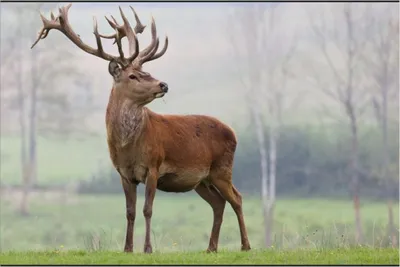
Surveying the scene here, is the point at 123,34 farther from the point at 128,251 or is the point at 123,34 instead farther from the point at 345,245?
the point at 345,245

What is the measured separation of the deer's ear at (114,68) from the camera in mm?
13047

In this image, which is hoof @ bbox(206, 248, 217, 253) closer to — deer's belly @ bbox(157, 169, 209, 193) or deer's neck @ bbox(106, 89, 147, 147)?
deer's belly @ bbox(157, 169, 209, 193)

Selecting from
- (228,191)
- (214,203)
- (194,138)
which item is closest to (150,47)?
(194,138)

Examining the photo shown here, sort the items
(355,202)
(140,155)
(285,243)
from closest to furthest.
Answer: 1. (140,155)
2. (285,243)
3. (355,202)

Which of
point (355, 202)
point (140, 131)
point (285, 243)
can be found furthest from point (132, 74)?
point (355, 202)

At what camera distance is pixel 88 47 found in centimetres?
1331

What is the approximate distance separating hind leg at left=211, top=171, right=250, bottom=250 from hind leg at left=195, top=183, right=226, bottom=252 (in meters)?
0.15

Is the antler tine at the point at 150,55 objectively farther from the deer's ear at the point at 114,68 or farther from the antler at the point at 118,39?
the deer's ear at the point at 114,68

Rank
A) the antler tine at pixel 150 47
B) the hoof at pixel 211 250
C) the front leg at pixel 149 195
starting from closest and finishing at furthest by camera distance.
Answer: the front leg at pixel 149 195 < the antler tine at pixel 150 47 < the hoof at pixel 211 250

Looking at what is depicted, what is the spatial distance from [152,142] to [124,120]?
0.48 meters

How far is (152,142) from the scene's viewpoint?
1301 cm

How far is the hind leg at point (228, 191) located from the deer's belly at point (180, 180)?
291mm

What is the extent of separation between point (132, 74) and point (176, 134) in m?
1.14

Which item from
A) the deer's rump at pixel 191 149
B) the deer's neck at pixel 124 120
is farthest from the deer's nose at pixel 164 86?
the deer's rump at pixel 191 149
